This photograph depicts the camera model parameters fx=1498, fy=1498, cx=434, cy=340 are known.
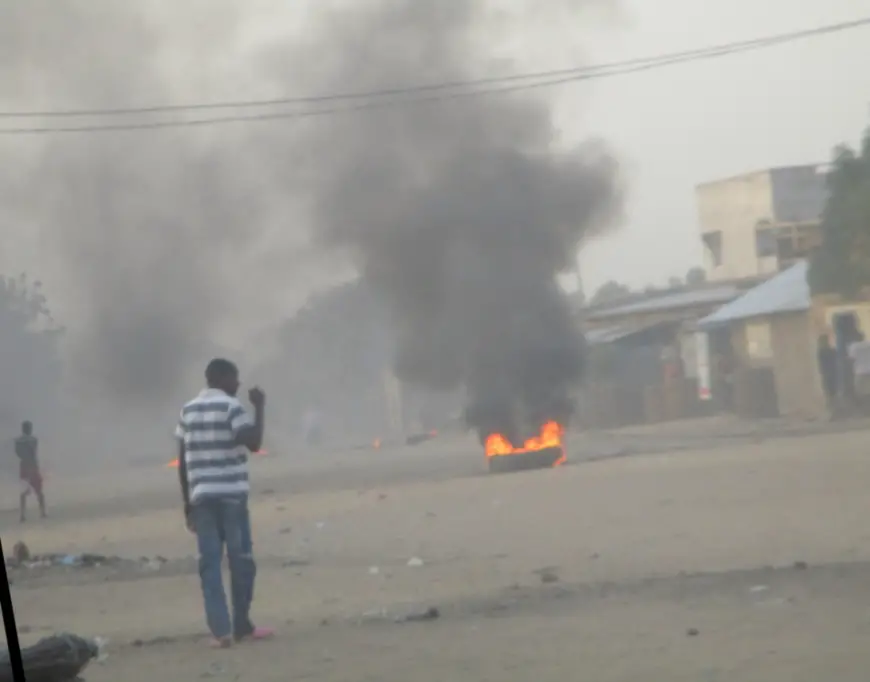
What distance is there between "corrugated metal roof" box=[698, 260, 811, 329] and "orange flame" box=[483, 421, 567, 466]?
8.49m

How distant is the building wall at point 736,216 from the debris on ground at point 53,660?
37.8 m

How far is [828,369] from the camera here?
26.2 m

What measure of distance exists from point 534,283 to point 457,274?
58.1 inches

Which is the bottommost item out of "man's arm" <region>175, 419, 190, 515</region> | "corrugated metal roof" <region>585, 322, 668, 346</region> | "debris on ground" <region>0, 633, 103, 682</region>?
"debris on ground" <region>0, 633, 103, 682</region>

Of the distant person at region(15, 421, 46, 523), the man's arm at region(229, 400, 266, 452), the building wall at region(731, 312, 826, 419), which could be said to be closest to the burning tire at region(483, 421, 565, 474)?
the distant person at region(15, 421, 46, 523)

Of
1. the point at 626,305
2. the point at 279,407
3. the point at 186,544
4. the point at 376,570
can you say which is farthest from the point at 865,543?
the point at 279,407

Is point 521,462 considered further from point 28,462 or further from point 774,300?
point 774,300

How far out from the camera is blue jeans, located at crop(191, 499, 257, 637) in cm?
742

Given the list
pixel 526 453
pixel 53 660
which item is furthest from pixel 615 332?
pixel 53 660

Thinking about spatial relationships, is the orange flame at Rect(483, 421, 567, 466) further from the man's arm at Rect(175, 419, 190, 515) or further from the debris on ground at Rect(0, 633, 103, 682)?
the debris on ground at Rect(0, 633, 103, 682)

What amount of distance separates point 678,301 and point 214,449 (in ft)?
114

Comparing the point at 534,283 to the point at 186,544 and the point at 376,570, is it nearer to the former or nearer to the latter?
the point at 186,544

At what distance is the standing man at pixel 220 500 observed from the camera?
24.4 feet

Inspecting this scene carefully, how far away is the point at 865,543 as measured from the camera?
913cm
